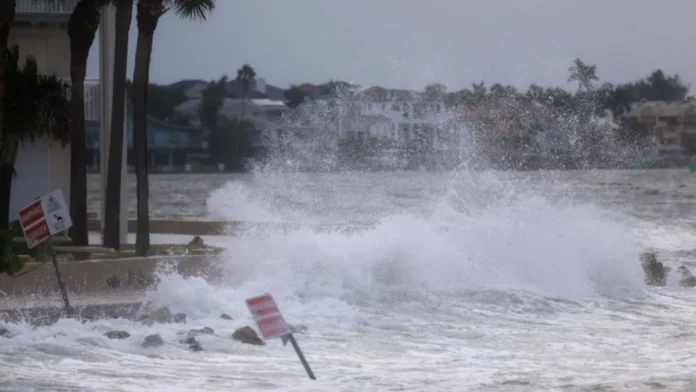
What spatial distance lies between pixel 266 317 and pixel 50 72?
17750mm

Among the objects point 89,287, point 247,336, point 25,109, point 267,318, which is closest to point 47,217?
point 89,287

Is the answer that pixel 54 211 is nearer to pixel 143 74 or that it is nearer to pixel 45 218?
pixel 45 218

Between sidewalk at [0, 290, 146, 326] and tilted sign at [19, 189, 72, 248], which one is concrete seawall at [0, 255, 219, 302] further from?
tilted sign at [19, 189, 72, 248]

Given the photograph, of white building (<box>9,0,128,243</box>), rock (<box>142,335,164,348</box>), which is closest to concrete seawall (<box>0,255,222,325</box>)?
rock (<box>142,335,164,348</box>)

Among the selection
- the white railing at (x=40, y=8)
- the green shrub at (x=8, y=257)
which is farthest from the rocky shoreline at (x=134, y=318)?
the white railing at (x=40, y=8)

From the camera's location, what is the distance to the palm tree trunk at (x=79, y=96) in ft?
75.4

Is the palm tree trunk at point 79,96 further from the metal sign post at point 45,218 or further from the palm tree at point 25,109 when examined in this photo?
the metal sign post at point 45,218

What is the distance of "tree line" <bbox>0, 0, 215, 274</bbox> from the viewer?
22891 millimetres

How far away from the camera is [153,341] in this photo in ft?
50.5

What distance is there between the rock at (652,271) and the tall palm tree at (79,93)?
37.8 feet

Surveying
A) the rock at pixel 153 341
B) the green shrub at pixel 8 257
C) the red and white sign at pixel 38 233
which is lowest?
the rock at pixel 153 341

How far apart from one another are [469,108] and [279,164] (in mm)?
9114

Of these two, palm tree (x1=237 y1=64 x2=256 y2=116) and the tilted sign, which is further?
palm tree (x1=237 y1=64 x2=256 y2=116)

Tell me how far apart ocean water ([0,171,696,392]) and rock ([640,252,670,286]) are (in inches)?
11.8
